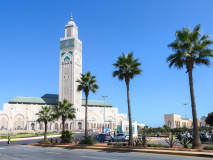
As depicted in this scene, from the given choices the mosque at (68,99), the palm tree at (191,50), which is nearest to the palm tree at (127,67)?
the palm tree at (191,50)

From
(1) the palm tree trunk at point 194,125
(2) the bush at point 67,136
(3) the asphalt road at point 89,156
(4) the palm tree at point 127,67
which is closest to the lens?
(3) the asphalt road at point 89,156

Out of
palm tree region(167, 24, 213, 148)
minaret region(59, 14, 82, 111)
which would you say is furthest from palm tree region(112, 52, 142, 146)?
minaret region(59, 14, 82, 111)

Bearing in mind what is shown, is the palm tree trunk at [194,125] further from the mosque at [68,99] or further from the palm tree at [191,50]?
the mosque at [68,99]

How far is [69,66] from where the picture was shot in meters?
116

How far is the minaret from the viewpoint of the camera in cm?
11425

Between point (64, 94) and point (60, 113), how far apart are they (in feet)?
276

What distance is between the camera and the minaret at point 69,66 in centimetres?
11425

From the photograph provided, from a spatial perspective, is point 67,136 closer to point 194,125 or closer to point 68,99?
point 194,125

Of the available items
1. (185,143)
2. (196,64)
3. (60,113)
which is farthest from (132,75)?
(60,113)

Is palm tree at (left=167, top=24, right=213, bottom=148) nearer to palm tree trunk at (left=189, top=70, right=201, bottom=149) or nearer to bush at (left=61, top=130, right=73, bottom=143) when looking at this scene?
palm tree trunk at (left=189, top=70, right=201, bottom=149)

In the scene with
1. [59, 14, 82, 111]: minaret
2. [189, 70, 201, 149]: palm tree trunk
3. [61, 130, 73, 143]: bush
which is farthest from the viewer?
[59, 14, 82, 111]: minaret

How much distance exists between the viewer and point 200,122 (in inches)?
4560

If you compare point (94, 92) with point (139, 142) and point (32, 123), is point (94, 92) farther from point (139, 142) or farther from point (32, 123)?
point (32, 123)

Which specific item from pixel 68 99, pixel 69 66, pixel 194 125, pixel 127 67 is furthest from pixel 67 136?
pixel 69 66
